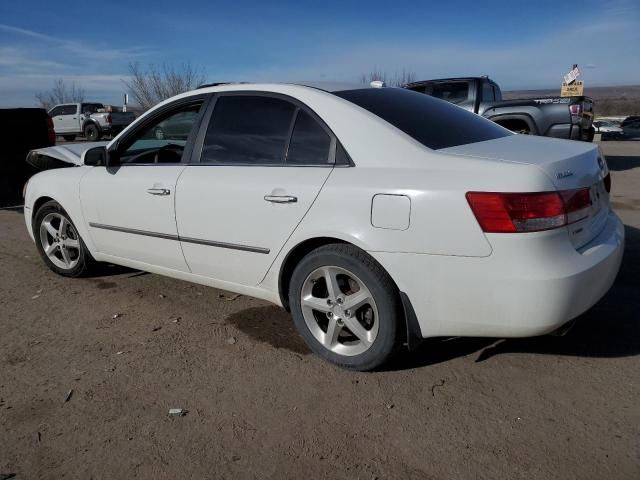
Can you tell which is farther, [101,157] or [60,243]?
[60,243]

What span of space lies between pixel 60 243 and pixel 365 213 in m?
3.20

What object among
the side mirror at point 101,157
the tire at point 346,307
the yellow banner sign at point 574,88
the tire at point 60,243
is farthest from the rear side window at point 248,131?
the yellow banner sign at point 574,88

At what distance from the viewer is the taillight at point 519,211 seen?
244 cm

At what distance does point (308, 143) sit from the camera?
10.3 ft

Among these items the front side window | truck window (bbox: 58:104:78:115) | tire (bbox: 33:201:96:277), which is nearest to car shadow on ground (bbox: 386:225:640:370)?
the front side window

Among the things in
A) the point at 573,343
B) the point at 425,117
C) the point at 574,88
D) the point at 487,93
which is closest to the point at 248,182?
the point at 425,117

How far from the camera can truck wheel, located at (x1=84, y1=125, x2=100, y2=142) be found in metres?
24.5

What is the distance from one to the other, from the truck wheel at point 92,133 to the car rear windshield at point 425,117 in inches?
932

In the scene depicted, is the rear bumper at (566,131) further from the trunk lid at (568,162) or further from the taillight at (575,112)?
the trunk lid at (568,162)

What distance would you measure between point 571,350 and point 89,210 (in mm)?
3600

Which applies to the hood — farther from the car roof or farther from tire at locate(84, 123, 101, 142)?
tire at locate(84, 123, 101, 142)

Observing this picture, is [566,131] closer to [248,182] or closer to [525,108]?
[525,108]

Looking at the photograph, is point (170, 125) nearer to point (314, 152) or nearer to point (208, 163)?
point (208, 163)

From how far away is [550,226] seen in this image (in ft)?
8.09
